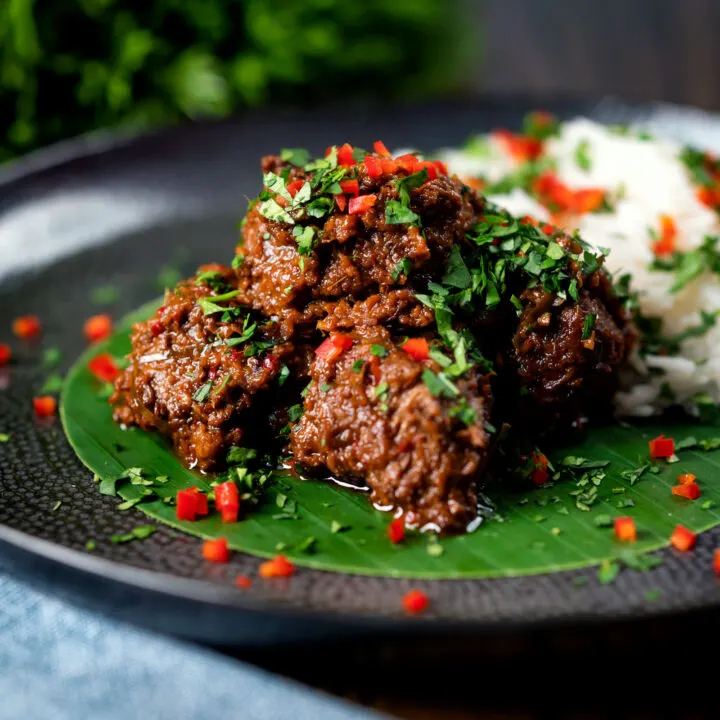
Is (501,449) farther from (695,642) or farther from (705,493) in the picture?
(695,642)

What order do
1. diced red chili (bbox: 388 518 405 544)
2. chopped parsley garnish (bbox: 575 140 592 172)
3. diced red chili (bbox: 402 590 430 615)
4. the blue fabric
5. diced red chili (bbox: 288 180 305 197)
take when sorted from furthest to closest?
chopped parsley garnish (bbox: 575 140 592 172), diced red chili (bbox: 288 180 305 197), diced red chili (bbox: 388 518 405 544), diced red chili (bbox: 402 590 430 615), the blue fabric

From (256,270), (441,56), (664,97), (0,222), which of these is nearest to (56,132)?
(0,222)

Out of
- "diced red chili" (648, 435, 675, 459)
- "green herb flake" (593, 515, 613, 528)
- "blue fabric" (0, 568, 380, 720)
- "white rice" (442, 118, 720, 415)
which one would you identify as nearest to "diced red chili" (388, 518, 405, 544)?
"blue fabric" (0, 568, 380, 720)

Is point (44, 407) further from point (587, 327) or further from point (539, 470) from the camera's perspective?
point (587, 327)

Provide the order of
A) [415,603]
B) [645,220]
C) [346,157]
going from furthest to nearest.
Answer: [645,220] → [346,157] → [415,603]

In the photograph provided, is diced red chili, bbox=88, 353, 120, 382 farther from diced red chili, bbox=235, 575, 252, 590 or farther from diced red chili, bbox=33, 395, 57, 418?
diced red chili, bbox=235, 575, 252, 590

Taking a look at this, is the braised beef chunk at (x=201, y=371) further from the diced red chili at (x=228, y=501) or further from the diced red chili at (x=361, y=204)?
the diced red chili at (x=361, y=204)

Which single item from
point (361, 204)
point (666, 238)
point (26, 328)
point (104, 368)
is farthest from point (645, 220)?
point (26, 328)
